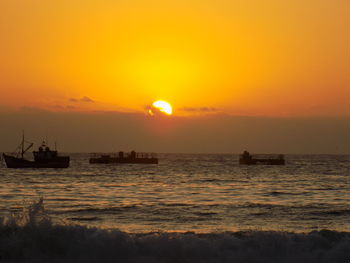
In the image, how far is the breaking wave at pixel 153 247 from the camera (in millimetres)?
17062

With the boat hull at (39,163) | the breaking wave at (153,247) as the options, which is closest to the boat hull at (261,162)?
the boat hull at (39,163)

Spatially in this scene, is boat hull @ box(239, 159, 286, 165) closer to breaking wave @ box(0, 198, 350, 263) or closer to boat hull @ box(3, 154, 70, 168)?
boat hull @ box(3, 154, 70, 168)

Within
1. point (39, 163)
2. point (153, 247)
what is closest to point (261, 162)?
point (39, 163)

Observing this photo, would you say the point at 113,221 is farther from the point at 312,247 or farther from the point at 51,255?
the point at 312,247

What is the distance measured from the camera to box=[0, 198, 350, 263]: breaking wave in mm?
17062

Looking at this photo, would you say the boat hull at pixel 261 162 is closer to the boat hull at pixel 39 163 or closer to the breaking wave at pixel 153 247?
the boat hull at pixel 39 163

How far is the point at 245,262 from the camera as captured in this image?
55.5 feet

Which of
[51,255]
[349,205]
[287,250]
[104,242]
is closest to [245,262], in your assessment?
[287,250]

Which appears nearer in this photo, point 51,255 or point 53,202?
point 51,255

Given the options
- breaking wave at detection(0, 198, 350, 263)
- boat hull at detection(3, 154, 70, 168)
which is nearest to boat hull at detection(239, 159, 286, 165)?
boat hull at detection(3, 154, 70, 168)

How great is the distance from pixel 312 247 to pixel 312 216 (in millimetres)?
14949

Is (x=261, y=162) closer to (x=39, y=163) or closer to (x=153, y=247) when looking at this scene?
(x=39, y=163)

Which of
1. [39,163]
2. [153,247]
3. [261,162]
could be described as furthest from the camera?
[261,162]

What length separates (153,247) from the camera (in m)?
17.6
